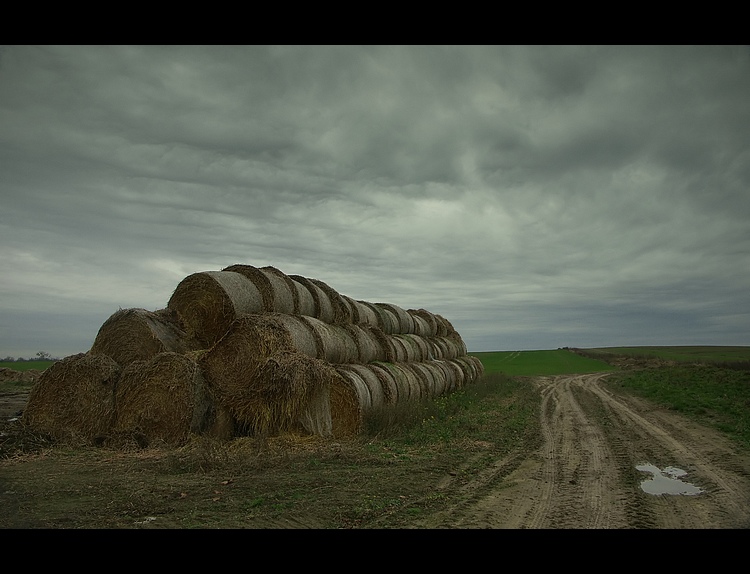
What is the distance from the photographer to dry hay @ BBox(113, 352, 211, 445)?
1000cm

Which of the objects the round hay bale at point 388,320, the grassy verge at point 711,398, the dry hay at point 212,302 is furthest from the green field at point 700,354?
Answer: the dry hay at point 212,302

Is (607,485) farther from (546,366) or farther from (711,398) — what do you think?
(546,366)

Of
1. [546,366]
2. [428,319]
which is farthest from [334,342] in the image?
[546,366]

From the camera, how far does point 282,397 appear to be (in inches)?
398

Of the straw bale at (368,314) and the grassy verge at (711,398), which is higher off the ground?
the straw bale at (368,314)

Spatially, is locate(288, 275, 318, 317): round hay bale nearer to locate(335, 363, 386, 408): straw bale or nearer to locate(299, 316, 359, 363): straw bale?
locate(299, 316, 359, 363): straw bale

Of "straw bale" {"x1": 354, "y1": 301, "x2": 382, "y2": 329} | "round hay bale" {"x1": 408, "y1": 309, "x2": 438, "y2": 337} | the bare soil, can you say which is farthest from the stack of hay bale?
"round hay bale" {"x1": 408, "y1": 309, "x2": 438, "y2": 337}

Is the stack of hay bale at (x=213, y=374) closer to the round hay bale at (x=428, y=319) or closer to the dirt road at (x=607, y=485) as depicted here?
the dirt road at (x=607, y=485)

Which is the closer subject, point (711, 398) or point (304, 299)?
point (304, 299)

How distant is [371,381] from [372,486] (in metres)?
5.23

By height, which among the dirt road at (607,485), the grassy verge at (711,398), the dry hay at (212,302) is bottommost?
the dirt road at (607,485)

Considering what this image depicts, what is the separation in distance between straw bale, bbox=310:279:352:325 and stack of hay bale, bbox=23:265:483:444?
165 centimetres

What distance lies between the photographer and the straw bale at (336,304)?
14.2 meters

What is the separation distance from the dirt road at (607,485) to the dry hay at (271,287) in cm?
573
